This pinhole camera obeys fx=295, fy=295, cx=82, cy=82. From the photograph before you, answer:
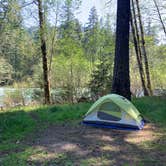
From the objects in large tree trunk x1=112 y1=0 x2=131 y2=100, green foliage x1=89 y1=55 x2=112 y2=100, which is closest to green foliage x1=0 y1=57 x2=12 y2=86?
green foliage x1=89 y1=55 x2=112 y2=100

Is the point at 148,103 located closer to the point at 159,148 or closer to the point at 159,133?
the point at 159,133

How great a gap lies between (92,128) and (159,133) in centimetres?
126

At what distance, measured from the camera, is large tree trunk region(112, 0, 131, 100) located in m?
7.34

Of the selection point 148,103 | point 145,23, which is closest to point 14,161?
point 148,103

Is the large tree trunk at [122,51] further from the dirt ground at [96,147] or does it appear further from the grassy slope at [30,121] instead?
the dirt ground at [96,147]

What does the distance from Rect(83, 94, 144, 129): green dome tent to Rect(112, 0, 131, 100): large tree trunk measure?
141cm

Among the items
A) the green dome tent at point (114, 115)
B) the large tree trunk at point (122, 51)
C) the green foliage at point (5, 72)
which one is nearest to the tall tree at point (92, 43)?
the green foliage at point (5, 72)

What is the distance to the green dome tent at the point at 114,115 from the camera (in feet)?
18.6

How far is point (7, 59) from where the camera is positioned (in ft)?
49.7

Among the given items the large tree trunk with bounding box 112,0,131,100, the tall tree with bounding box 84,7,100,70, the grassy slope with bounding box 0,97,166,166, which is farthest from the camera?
the tall tree with bounding box 84,7,100,70

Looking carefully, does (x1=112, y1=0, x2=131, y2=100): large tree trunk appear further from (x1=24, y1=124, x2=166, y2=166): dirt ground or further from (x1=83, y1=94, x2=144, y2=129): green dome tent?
(x1=24, y1=124, x2=166, y2=166): dirt ground

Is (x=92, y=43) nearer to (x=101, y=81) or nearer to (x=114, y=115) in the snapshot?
(x=101, y=81)

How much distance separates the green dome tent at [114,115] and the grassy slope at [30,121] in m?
0.52

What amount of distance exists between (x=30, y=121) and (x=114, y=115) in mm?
1726
